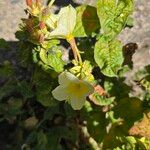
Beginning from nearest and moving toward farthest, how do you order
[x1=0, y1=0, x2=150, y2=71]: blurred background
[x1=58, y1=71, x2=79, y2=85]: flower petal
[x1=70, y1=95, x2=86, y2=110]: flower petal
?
1. [x1=58, y1=71, x2=79, y2=85]: flower petal
2. [x1=70, y1=95, x2=86, y2=110]: flower petal
3. [x1=0, y1=0, x2=150, y2=71]: blurred background

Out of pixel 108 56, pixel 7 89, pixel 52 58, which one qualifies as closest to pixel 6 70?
pixel 7 89

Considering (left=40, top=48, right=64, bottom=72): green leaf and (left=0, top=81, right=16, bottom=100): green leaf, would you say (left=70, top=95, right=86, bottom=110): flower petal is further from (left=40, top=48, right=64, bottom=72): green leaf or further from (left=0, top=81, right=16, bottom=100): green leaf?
(left=0, top=81, right=16, bottom=100): green leaf

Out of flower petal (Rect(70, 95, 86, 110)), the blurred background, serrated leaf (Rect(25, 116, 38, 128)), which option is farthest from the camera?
serrated leaf (Rect(25, 116, 38, 128))

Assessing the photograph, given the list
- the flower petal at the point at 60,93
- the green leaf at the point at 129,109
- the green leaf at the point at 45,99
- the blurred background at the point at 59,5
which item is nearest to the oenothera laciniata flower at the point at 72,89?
the flower petal at the point at 60,93

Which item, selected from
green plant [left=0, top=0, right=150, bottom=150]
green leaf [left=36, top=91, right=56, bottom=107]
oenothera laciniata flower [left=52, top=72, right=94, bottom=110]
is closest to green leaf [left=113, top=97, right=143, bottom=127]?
green plant [left=0, top=0, right=150, bottom=150]

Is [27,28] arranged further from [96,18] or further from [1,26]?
[1,26]

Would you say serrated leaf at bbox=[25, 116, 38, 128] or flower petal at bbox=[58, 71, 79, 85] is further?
serrated leaf at bbox=[25, 116, 38, 128]
